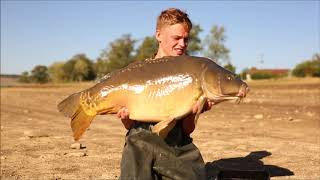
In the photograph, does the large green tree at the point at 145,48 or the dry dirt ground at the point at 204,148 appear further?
the large green tree at the point at 145,48

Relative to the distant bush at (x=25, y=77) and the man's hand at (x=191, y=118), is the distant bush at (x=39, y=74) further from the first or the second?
the man's hand at (x=191, y=118)

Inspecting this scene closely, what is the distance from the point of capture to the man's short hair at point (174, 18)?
13.7 feet

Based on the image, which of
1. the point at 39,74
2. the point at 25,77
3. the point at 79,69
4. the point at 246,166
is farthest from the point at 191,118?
the point at 25,77

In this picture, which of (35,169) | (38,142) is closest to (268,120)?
(38,142)

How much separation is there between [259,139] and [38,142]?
4285mm

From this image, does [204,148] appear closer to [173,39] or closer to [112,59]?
[173,39]

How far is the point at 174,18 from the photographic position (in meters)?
4.18

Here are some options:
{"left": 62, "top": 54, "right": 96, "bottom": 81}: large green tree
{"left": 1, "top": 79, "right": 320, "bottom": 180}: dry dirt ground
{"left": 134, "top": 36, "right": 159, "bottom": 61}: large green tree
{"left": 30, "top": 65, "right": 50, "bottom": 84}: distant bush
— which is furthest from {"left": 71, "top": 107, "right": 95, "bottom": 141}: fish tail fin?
{"left": 30, "top": 65, "right": 50, "bottom": 84}: distant bush

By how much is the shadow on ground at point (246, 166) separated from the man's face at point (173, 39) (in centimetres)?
317

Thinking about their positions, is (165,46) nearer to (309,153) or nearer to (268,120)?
(309,153)

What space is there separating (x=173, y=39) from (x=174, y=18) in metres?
0.17

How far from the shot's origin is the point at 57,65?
313 ft

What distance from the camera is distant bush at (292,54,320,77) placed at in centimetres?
6044

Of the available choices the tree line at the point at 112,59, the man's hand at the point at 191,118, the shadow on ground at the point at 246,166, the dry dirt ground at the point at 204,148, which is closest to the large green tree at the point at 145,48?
the tree line at the point at 112,59
